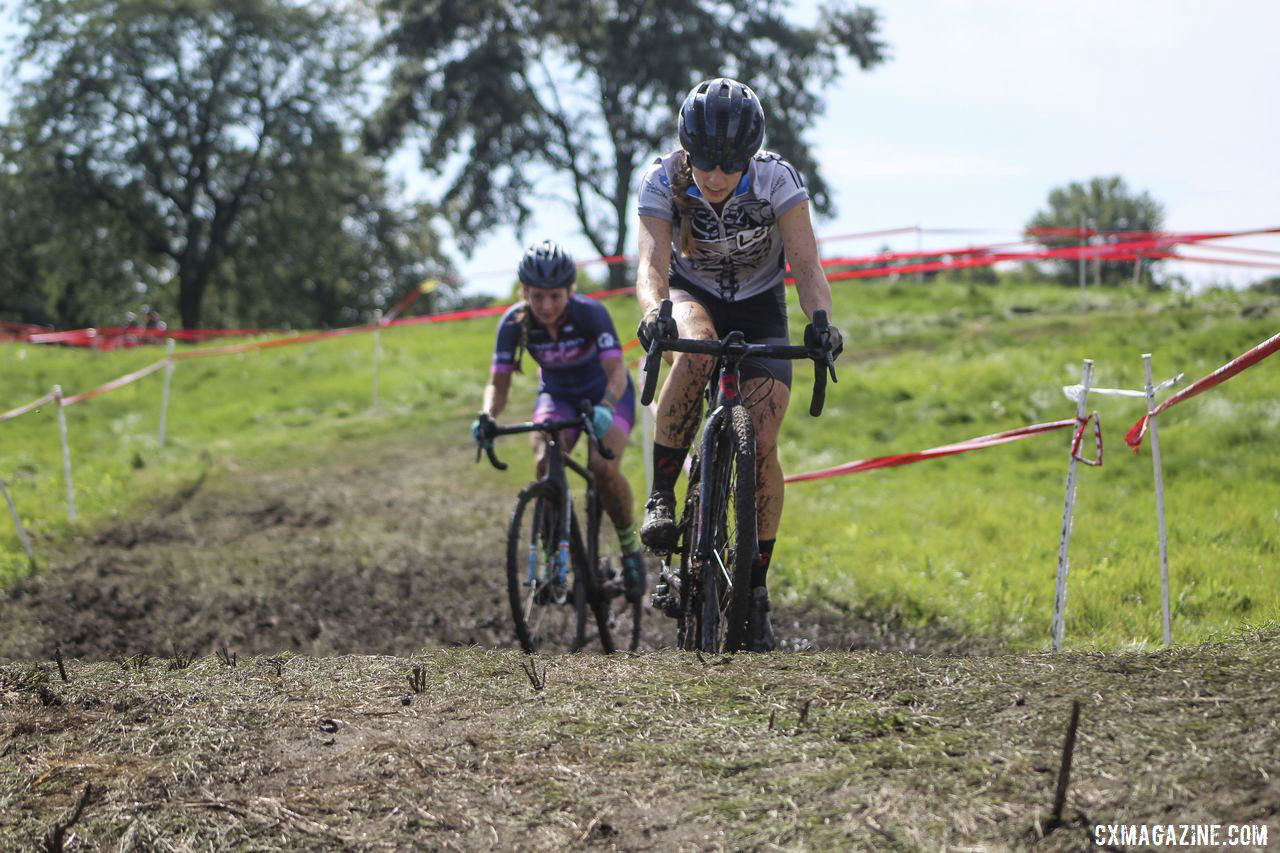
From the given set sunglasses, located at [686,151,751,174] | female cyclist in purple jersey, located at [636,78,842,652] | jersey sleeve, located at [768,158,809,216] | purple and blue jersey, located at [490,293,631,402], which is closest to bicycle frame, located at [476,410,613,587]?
purple and blue jersey, located at [490,293,631,402]

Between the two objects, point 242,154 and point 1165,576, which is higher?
point 242,154

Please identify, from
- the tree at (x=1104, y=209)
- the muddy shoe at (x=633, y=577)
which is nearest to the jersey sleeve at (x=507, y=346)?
the muddy shoe at (x=633, y=577)

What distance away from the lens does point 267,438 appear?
56.8 feet

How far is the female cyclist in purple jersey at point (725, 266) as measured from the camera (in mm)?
4773

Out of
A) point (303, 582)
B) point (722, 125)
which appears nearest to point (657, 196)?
point (722, 125)

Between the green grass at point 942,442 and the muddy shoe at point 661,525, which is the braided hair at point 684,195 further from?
the green grass at point 942,442

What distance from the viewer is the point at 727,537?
16.0ft

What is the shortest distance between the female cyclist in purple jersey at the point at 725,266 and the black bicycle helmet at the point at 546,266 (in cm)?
160

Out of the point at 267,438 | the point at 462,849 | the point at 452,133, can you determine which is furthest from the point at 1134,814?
the point at 452,133

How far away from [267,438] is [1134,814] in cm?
1609

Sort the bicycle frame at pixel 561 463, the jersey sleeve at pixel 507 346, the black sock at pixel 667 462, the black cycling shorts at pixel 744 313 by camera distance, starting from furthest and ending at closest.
→ the jersey sleeve at pixel 507 346, the bicycle frame at pixel 561 463, the black cycling shorts at pixel 744 313, the black sock at pixel 667 462

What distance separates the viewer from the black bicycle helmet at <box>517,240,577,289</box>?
6777 millimetres

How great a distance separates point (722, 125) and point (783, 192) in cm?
46

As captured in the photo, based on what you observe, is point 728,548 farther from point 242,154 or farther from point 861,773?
point 242,154
